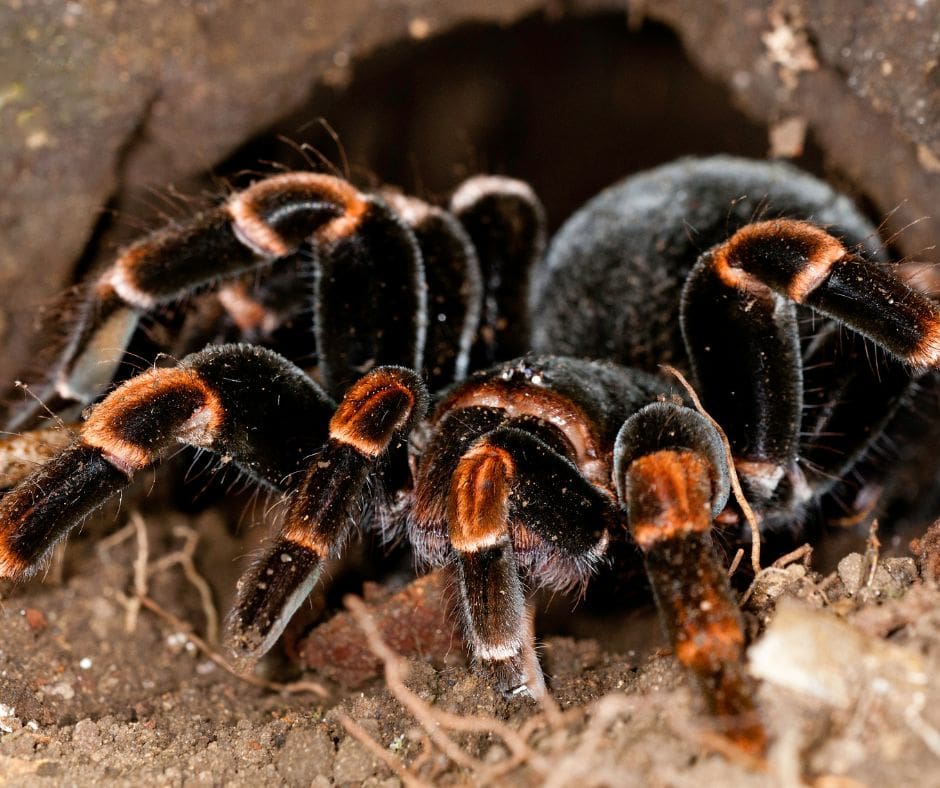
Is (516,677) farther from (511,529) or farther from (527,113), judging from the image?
(527,113)

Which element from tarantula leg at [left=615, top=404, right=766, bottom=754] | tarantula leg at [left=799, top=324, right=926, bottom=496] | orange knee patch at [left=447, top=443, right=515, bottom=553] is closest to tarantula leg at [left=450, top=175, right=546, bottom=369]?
tarantula leg at [left=799, top=324, right=926, bottom=496]

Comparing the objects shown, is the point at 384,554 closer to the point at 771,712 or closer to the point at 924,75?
the point at 771,712

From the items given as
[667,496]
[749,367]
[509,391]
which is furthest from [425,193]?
[667,496]

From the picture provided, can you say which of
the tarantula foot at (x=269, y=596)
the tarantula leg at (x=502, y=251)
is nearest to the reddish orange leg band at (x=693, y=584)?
the tarantula foot at (x=269, y=596)

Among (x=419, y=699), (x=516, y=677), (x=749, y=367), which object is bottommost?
(x=419, y=699)

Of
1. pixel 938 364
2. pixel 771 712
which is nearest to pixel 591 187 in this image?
pixel 938 364

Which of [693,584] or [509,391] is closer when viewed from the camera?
[693,584]
